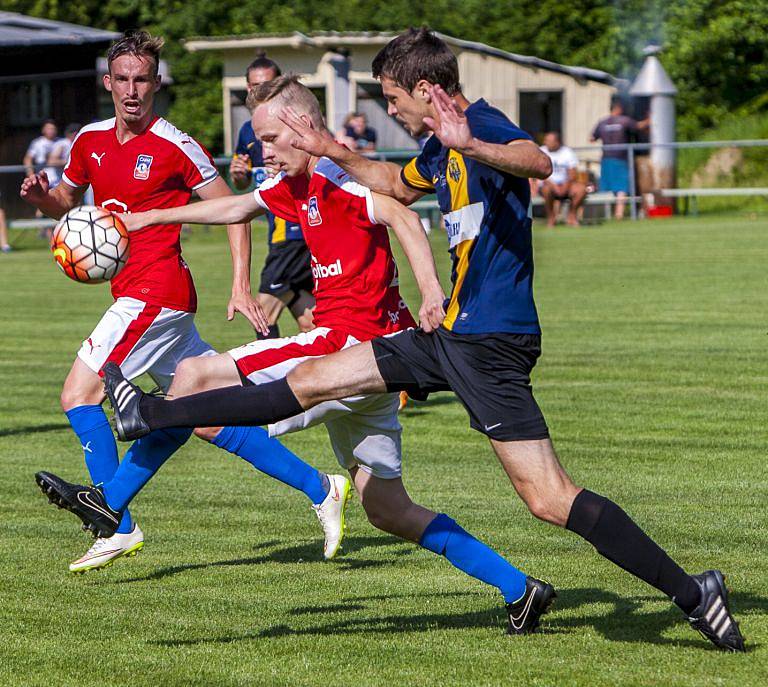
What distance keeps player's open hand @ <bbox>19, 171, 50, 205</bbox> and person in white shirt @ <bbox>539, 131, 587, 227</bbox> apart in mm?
20938

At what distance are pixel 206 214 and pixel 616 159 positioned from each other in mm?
23679

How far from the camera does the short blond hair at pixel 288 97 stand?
615 centimetres

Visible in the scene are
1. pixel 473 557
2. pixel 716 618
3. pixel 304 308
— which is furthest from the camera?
pixel 304 308

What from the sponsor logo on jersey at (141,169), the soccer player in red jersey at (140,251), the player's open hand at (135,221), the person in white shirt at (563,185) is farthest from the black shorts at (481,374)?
the person in white shirt at (563,185)

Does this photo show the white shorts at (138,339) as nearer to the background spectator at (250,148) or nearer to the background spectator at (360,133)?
the background spectator at (250,148)

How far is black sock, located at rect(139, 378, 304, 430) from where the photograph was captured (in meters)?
5.37

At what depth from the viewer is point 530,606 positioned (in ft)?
18.0

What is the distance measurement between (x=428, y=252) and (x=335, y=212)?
642 millimetres

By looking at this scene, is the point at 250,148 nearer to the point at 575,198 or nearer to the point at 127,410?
the point at 127,410

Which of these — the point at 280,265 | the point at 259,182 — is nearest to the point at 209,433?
the point at 259,182

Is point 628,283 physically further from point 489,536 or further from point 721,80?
point 721,80

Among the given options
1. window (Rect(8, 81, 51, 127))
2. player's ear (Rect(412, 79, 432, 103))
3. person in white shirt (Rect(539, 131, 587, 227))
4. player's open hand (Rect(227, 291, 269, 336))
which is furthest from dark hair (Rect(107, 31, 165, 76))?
window (Rect(8, 81, 51, 127))

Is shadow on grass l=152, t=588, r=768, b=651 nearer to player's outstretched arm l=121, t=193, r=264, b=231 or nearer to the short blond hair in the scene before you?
player's outstretched arm l=121, t=193, r=264, b=231

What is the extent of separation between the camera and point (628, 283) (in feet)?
61.4
